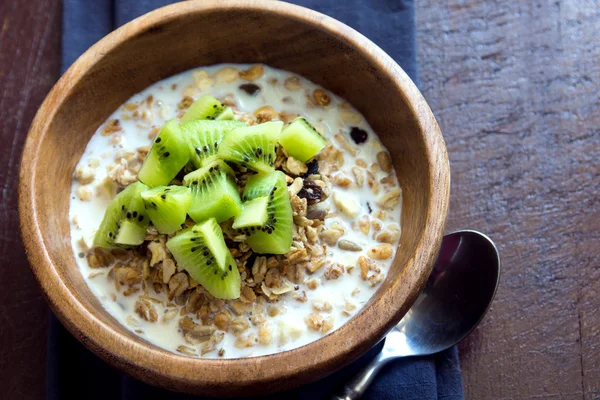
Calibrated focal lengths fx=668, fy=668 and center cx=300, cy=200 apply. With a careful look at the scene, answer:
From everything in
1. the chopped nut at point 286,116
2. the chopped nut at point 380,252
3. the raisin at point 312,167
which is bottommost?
the chopped nut at point 380,252

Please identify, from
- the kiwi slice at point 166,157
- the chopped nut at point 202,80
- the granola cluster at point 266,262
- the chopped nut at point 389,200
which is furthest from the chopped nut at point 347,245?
the chopped nut at point 202,80

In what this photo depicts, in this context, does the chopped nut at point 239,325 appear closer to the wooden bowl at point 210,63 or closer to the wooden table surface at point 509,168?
the wooden bowl at point 210,63

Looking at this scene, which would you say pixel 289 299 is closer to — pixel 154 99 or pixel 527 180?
pixel 154 99

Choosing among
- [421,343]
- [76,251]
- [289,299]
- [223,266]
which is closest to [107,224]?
[76,251]

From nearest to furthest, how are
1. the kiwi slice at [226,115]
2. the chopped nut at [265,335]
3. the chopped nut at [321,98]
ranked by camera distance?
the chopped nut at [265,335]
the kiwi slice at [226,115]
the chopped nut at [321,98]

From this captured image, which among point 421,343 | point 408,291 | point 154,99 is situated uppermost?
point 154,99

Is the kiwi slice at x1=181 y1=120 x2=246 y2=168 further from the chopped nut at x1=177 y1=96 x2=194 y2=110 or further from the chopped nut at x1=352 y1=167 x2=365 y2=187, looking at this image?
the chopped nut at x1=352 y1=167 x2=365 y2=187
